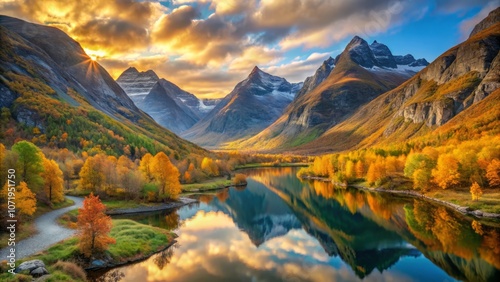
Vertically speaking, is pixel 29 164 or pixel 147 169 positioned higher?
pixel 29 164

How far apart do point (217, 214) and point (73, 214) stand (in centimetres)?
4074

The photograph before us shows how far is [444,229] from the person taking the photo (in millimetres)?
74000

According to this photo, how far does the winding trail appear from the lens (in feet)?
152

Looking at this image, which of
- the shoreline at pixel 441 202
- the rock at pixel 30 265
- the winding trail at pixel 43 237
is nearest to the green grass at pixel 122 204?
the winding trail at pixel 43 237

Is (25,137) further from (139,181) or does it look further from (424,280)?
(424,280)

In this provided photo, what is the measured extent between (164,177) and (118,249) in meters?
47.9

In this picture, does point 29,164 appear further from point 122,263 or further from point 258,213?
point 258,213

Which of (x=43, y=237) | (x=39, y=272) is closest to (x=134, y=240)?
(x=43, y=237)

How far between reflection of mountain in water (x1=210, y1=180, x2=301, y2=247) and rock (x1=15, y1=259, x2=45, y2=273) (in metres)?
42.9

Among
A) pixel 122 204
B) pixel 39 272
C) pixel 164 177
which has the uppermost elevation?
pixel 164 177

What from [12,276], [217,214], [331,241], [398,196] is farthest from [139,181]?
[398,196]

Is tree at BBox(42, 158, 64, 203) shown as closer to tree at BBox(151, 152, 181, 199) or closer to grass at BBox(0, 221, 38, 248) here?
grass at BBox(0, 221, 38, 248)

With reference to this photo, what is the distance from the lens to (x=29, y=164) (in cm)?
7062

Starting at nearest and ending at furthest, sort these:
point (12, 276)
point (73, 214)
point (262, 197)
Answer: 1. point (12, 276)
2. point (73, 214)
3. point (262, 197)
